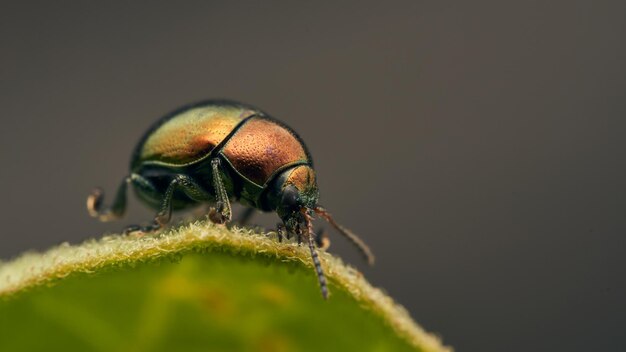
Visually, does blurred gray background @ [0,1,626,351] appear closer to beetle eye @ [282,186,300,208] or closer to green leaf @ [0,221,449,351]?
beetle eye @ [282,186,300,208]

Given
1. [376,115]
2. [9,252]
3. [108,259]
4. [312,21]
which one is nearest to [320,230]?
[108,259]

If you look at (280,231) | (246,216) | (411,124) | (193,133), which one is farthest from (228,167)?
(411,124)

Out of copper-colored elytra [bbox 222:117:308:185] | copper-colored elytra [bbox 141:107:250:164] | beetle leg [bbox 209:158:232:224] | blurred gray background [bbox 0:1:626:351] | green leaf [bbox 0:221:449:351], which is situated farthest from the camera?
blurred gray background [bbox 0:1:626:351]

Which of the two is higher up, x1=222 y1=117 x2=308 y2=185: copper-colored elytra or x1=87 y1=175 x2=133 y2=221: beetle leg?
x1=222 y1=117 x2=308 y2=185: copper-colored elytra

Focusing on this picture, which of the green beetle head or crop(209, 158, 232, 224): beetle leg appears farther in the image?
the green beetle head

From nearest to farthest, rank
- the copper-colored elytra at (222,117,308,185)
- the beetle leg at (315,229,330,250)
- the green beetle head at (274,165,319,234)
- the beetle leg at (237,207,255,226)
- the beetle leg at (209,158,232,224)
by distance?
the beetle leg at (315,229,330,250) < the beetle leg at (209,158,232,224) < the green beetle head at (274,165,319,234) < the copper-colored elytra at (222,117,308,185) < the beetle leg at (237,207,255,226)

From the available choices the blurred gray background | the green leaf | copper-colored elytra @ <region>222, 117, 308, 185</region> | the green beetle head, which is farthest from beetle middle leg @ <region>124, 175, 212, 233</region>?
the blurred gray background

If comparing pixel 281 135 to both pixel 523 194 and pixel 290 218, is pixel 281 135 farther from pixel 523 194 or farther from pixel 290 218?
pixel 523 194
